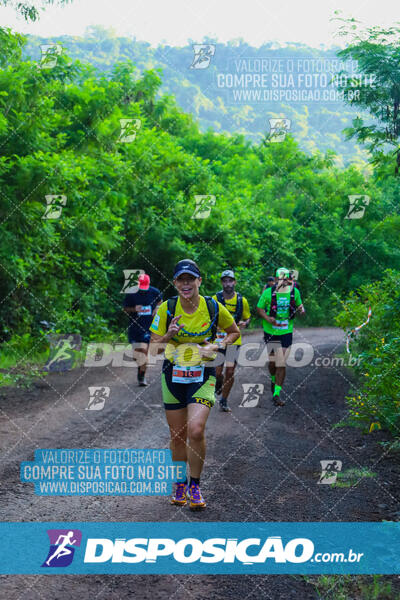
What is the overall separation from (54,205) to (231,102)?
442 feet

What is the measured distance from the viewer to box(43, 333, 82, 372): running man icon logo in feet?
48.8

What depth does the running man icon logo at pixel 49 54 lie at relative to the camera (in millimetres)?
15759

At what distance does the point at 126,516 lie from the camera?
5.62 meters

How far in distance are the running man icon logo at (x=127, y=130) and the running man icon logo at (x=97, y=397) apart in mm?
11336

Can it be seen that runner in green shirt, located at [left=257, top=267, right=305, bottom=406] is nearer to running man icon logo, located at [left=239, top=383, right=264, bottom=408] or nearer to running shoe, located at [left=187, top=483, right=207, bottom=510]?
running man icon logo, located at [left=239, top=383, right=264, bottom=408]

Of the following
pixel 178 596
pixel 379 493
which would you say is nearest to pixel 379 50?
pixel 379 493

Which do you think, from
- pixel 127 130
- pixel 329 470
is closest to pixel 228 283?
pixel 329 470

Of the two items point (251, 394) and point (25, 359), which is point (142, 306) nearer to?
point (251, 394)

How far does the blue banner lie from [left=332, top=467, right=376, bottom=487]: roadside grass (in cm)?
127

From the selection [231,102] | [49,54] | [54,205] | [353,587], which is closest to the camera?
[353,587]

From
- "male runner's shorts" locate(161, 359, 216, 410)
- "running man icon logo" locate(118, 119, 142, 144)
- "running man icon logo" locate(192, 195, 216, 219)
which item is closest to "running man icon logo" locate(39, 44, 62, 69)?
"running man icon logo" locate(118, 119, 142, 144)

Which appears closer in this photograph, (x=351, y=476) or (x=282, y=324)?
(x=351, y=476)

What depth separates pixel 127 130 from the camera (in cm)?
2144

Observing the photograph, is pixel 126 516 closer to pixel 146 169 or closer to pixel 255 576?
pixel 255 576
